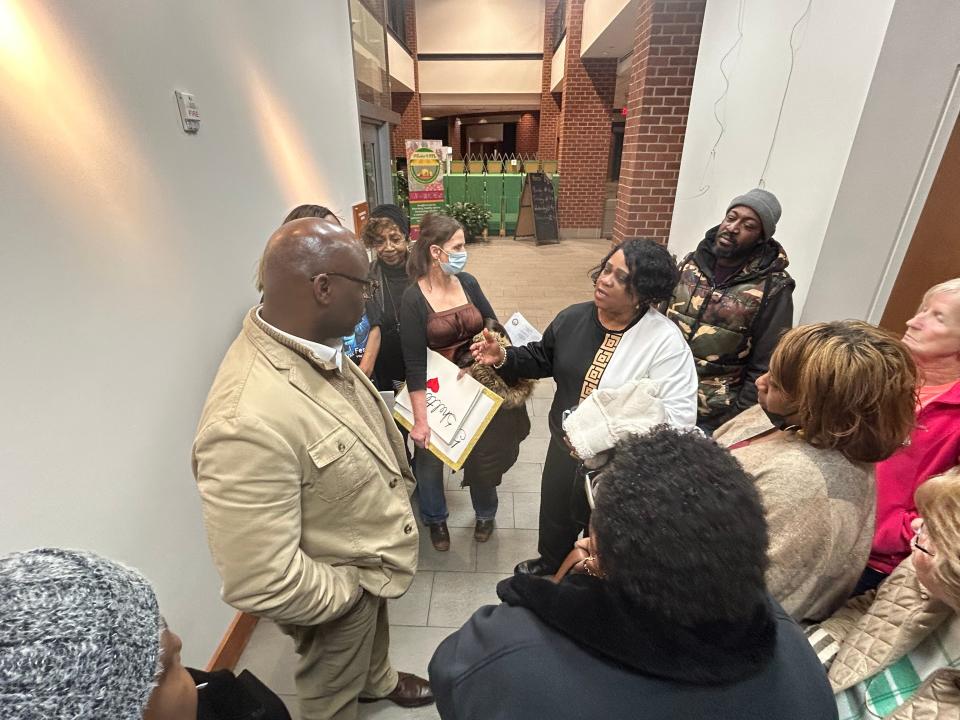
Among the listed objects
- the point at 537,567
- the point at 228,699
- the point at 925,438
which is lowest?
the point at 537,567

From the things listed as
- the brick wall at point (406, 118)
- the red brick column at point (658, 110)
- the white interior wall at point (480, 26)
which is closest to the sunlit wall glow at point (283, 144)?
the red brick column at point (658, 110)

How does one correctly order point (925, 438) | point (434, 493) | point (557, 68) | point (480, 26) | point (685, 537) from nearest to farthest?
point (685, 537) → point (925, 438) → point (434, 493) → point (557, 68) → point (480, 26)

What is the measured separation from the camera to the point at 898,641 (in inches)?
35.5

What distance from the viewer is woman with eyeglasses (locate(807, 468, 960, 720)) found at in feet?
2.52

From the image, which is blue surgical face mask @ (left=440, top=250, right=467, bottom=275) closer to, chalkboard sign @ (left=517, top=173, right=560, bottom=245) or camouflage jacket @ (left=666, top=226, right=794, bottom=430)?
camouflage jacket @ (left=666, top=226, right=794, bottom=430)

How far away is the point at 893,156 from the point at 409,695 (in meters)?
3.11

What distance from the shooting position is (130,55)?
1389 mm

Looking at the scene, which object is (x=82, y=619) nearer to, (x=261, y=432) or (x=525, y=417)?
(x=261, y=432)

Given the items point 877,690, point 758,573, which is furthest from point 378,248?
point 877,690

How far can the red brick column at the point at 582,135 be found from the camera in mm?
9172

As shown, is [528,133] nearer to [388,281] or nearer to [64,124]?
[388,281]

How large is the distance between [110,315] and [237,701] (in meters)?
1.15

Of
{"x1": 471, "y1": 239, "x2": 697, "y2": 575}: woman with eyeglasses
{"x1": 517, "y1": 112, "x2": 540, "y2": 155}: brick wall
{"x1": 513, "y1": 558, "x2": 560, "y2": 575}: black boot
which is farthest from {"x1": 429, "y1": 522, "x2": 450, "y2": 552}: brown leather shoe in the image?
{"x1": 517, "y1": 112, "x2": 540, "y2": 155}: brick wall

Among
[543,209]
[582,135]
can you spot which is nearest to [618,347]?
[543,209]
